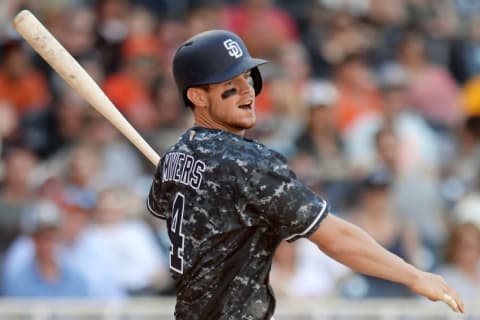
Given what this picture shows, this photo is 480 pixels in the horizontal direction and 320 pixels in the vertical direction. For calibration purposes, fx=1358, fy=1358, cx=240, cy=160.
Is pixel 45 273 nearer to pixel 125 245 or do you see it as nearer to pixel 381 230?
pixel 125 245

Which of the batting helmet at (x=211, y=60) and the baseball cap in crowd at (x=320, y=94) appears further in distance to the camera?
the baseball cap in crowd at (x=320, y=94)

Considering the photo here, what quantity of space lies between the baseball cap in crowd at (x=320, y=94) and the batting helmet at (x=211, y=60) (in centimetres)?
528

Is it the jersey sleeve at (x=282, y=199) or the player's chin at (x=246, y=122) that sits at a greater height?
the player's chin at (x=246, y=122)

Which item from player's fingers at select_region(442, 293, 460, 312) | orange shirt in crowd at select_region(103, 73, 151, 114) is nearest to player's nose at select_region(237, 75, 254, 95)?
player's fingers at select_region(442, 293, 460, 312)

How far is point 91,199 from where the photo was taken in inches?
374

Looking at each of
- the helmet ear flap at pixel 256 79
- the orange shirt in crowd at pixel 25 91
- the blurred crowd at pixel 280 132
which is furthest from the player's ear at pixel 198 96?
the orange shirt in crowd at pixel 25 91

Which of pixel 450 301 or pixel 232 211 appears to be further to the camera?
pixel 232 211

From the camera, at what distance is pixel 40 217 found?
895 cm

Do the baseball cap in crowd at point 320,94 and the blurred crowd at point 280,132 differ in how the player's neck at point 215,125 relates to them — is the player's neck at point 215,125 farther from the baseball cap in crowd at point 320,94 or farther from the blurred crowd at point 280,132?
the baseball cap in crowd at point 320,94

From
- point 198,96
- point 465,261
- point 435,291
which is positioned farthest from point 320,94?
point 435,291

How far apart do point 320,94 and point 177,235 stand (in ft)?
18.0

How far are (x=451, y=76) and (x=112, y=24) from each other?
297cm

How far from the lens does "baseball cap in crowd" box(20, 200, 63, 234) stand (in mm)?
8898

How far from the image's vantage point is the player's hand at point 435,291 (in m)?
4.78
